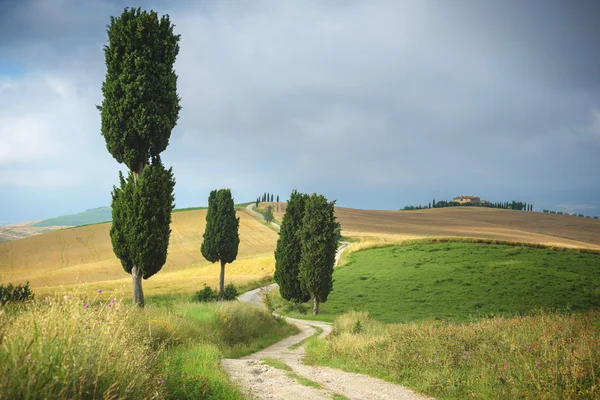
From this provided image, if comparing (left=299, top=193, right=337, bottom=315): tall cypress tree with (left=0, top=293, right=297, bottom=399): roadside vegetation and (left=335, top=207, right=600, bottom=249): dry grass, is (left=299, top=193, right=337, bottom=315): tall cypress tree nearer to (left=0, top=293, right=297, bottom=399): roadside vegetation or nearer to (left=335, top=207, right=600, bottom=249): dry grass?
(left=0, top=293, right=297, bottom=399): roadside vegetation

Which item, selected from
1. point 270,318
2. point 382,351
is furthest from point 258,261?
point 382,351

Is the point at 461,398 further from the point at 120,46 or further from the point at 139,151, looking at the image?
the point at 120,46

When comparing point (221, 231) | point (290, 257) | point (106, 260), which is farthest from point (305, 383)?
point (106, 260)

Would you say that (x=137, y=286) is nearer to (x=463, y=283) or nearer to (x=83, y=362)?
(x=83, y=362)

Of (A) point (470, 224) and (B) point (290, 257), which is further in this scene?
(A) point (470, 224)

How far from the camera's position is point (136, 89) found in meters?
19.7

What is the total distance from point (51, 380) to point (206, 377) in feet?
15.6

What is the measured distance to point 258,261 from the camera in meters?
64.2

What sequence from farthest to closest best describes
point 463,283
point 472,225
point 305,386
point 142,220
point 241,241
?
1. point 472,225
2. point 241,241
3. point 463,283
4. point 142,220
5. point 305,386

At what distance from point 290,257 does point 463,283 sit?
56.4 ft

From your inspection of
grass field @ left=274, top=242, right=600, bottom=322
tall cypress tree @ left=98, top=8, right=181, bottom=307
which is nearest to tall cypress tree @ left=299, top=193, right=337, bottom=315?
grass field @ left=274, top=242, right=600, bottom=322

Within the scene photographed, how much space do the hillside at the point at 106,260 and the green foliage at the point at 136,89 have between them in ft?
86.1

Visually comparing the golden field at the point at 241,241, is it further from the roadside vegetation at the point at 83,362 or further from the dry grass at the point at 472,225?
the roadside vegetation at the point at 83,362

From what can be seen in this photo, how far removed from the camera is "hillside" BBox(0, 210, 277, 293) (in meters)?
55.3
